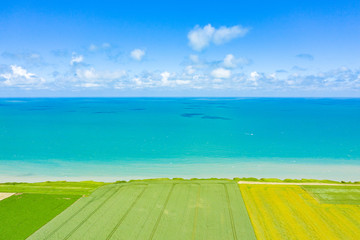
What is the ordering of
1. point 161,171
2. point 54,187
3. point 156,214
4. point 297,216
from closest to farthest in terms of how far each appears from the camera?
point 297,216 < point 156,214 < point 54,187 < point 161,171

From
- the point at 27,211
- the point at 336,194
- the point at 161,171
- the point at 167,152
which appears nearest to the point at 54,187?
the point at 27,211

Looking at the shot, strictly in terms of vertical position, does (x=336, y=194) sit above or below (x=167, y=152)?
above

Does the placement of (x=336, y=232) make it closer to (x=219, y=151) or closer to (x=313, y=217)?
(x=313, y=217)

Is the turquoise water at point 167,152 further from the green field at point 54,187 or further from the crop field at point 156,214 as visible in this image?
the crop field at point 156,214

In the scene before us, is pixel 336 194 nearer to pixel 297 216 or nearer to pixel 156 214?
pixel 297 216

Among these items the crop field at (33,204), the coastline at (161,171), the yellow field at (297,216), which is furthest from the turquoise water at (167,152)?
the yellow field at (297,216)

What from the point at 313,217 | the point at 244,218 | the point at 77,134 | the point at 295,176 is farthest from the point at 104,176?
the point at 77,134

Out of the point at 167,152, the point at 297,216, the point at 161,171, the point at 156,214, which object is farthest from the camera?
the point at 167,152
